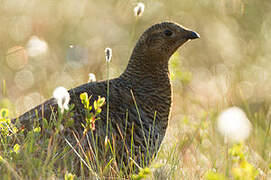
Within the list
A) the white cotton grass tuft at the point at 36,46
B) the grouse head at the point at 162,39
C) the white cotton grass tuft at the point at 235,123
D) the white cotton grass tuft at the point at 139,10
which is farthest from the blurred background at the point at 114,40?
the white cotton grass tuft at the point at 139,10

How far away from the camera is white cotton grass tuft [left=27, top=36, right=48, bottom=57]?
8625 millimetres

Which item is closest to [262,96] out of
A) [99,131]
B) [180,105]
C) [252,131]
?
[180,105]

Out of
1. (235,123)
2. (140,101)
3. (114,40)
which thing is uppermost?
(114,40)

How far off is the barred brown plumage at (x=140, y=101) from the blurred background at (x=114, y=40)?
11.4ft

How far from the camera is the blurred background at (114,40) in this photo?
26.1ft

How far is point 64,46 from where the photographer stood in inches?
366

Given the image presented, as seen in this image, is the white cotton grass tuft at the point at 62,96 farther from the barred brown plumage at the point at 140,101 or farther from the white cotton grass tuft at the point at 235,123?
the white cotton grass tuft at the point at 235,123

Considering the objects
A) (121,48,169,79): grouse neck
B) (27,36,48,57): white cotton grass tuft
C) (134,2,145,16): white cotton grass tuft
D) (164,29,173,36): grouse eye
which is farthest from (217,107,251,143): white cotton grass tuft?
(27,36,48,57): white cotton grass tuft

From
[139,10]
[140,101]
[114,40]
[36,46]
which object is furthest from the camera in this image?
[114,40]

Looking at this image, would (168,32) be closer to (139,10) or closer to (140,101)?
(139,10)

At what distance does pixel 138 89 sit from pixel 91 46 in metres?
5.69

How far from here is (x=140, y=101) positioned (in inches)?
147

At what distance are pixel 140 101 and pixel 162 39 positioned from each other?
67 cm

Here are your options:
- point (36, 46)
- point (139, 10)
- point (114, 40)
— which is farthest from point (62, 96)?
point (114, 40)
